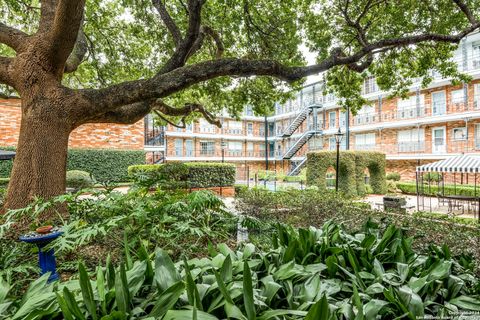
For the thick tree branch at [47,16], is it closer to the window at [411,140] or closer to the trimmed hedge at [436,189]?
the trimmed hedge at [436,189]

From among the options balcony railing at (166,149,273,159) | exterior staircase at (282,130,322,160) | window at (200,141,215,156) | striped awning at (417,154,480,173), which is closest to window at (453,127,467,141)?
striped awning at (417,154,480,173)

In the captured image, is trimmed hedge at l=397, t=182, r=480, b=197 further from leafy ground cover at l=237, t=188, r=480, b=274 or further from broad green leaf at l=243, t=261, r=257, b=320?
broad green leaf at l=243, t=261, r=257, b=320

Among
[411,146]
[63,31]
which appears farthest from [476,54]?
[63,31]

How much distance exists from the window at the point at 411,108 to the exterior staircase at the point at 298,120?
724cm

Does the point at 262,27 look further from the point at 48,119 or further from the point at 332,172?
the point at 332,172

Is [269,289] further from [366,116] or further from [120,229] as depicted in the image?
[366,116]

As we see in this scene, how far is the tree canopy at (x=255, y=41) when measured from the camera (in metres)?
5.32

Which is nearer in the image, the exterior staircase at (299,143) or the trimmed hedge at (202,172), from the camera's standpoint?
the trimmed hedge at (202,172)

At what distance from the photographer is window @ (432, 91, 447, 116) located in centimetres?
1963

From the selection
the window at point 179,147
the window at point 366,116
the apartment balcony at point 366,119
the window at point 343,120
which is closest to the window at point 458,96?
the apartment balcony at point 366,119

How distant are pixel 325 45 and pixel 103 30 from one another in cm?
682

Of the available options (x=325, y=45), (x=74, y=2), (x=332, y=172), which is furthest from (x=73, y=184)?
(x=332, y=172)

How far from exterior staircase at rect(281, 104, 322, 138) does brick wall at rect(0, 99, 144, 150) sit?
16832mm

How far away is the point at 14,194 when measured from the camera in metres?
4.18
